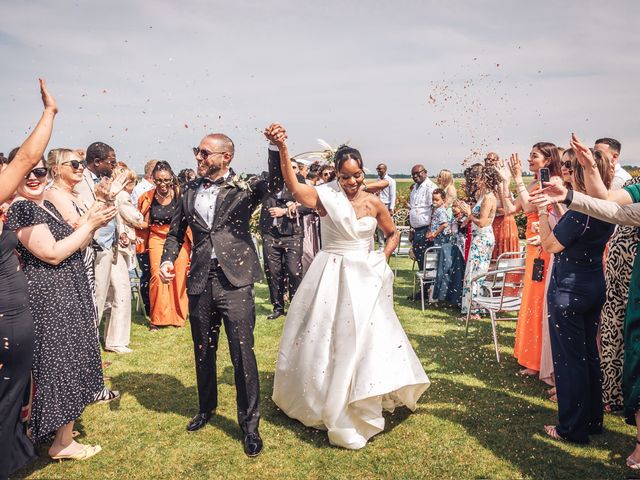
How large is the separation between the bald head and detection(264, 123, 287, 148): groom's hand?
0.63 metres

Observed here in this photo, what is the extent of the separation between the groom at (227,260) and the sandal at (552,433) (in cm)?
255

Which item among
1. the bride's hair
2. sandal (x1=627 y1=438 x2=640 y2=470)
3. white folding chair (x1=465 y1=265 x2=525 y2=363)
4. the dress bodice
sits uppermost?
the bride's hair

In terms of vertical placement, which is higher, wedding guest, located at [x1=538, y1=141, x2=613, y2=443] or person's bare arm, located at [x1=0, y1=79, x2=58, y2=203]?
person's bare arm, located at [x1=0, y1=79, x2=58, y2=203]

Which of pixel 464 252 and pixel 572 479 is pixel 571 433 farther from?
pixel 464 252

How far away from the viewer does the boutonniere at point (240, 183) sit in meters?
4.23

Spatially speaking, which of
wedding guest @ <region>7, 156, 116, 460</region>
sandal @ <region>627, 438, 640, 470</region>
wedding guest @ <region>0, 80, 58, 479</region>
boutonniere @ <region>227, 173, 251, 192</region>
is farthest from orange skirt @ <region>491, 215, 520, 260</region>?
wedding guest @ <region>0, 80, 58, 479</region>

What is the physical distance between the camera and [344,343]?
4332 mm

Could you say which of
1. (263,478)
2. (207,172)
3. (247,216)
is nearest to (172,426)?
(263,478)

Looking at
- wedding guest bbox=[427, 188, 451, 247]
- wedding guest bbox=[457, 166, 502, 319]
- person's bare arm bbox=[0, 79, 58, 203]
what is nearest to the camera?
→ person's bare arm bbox=[0, 79, 58, 203]

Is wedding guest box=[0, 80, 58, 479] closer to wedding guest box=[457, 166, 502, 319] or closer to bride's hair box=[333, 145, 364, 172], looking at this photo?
bride's hair box=[333, 145, 364, 172]

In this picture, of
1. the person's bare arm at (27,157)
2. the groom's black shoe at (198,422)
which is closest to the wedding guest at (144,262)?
the groom's black shoe at (198,422)

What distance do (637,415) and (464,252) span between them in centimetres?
558

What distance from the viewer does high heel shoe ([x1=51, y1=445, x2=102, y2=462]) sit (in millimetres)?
4129

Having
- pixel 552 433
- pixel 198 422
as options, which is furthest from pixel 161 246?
pixel 552 433
